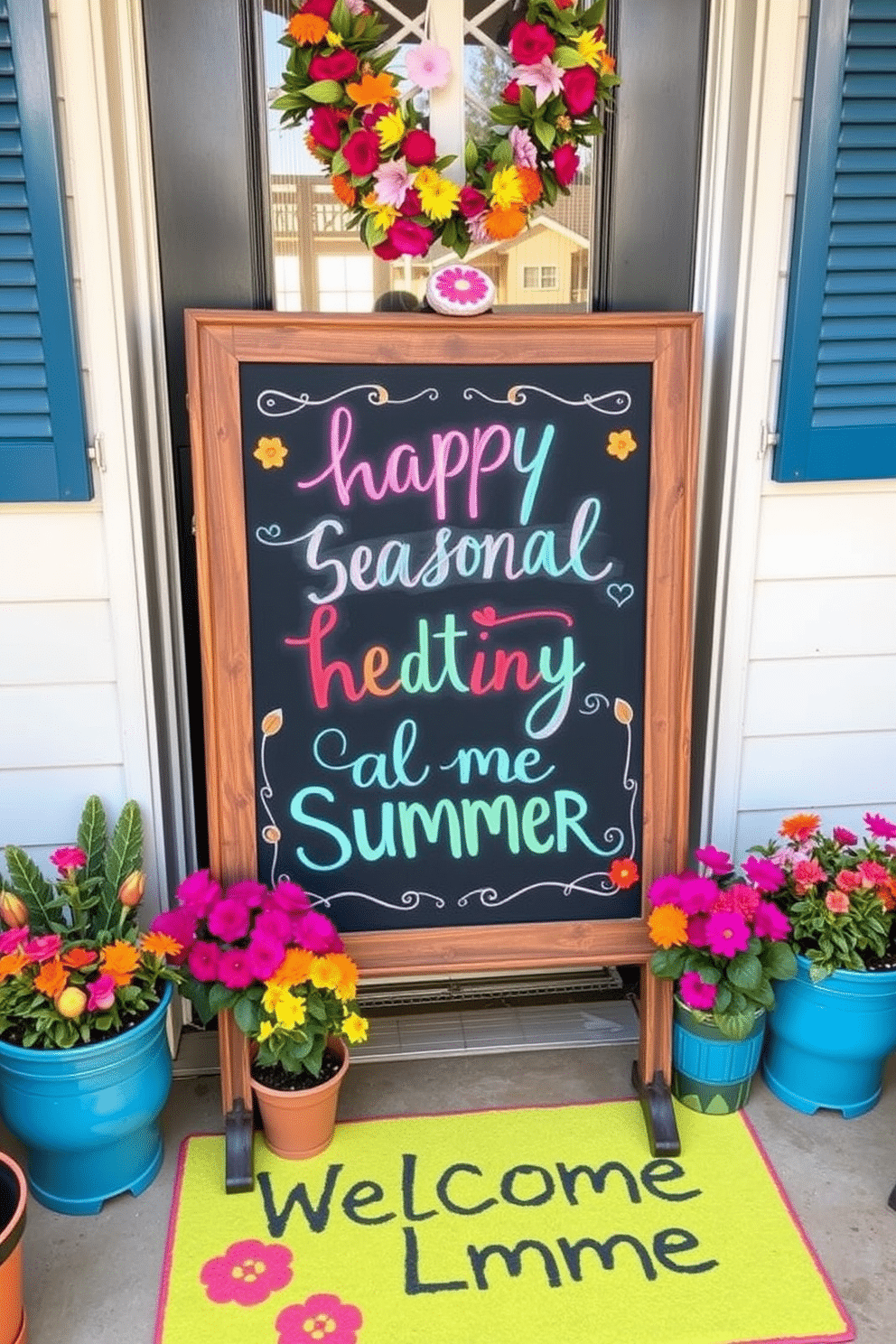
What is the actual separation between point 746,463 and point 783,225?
40 centimetres

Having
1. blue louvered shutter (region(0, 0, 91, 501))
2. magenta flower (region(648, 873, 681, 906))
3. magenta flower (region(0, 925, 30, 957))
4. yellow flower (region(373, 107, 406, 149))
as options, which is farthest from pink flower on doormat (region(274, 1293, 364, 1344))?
yellow flower (region(373, 107, 406, 149))

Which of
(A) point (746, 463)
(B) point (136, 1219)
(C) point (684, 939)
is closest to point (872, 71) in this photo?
(A) point (746, 463)

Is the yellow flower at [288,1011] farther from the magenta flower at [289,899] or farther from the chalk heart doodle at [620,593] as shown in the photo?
the chalk heart doodle at [620,593]

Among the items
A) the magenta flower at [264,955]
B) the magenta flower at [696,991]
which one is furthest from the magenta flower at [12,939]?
the magenta flower at [696,991]

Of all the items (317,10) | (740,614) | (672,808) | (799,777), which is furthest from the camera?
(799,777)

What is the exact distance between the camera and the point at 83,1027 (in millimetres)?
1743

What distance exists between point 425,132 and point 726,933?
1.39 metres

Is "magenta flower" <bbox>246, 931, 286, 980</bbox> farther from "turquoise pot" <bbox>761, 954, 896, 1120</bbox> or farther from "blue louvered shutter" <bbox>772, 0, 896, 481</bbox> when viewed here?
"blue louvered shutter" <bbox>772, 0, 896, 481</bbox>

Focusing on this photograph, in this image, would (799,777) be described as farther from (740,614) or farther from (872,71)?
(872,71)

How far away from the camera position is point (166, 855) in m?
2.13

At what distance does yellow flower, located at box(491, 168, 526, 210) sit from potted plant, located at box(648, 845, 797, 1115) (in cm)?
114

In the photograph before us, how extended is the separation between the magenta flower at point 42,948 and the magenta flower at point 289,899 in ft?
1.12

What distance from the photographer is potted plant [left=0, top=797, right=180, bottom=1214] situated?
5.65 feet

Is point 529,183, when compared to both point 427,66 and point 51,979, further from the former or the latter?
point 51,979
